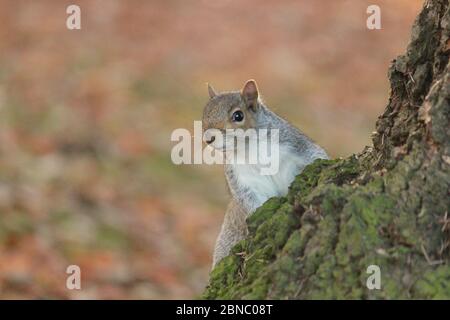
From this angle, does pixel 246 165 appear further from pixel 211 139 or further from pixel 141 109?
pixel 141 109

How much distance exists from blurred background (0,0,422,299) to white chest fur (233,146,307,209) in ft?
5.85

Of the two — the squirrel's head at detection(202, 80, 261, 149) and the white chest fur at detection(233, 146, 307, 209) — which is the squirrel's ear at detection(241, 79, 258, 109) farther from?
the white chest fur at detection(233, 146, 307, 209)

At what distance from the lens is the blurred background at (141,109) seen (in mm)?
5953

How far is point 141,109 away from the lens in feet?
26.0

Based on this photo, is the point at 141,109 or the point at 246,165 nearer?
the point at 246,165

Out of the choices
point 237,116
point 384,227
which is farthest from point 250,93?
point 384,227

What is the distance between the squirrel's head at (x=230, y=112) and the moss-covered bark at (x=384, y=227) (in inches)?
34.7

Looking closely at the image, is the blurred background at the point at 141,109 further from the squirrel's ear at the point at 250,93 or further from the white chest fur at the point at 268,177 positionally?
the squirrel's ear at the point at 250,93

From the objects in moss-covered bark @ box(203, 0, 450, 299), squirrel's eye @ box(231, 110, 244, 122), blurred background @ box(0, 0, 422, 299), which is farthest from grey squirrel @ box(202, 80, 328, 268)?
blurred background @ box(0, 0, 422, 299)

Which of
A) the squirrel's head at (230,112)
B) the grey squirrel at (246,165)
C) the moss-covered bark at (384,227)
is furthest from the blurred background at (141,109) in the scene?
the moss-covered bark at (384,227)

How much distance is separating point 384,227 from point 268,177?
1.30 meters

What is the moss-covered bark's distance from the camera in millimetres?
2686
